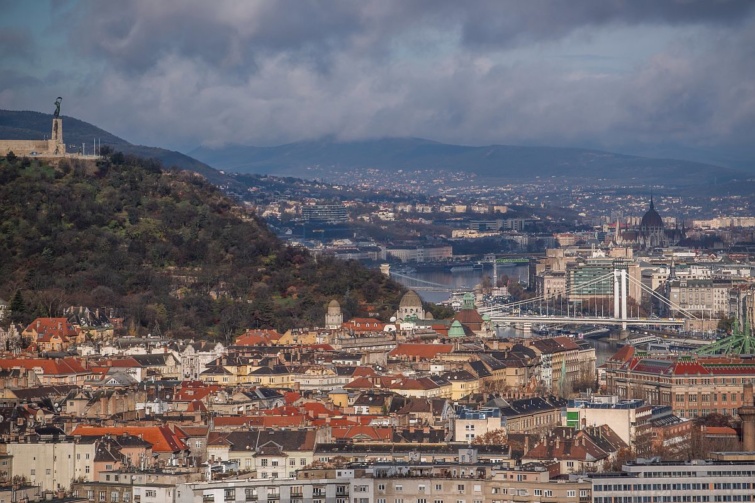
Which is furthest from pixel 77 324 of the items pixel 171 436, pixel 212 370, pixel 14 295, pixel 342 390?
pixel 171 436

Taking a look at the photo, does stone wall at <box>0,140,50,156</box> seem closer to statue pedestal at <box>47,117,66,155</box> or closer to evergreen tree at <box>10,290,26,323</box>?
statue pedestal at <box>47,117,66,155</box>

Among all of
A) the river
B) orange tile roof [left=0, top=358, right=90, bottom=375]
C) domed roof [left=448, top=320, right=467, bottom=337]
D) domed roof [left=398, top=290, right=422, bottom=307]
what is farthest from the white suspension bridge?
orange tile roof [left=0, top=358, right=90, bottom=375]

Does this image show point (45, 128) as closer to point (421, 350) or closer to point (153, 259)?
point (153, 259)

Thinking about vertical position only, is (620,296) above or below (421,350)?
above

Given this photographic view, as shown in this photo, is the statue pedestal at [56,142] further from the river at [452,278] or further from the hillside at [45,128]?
the hillside at [45,128]

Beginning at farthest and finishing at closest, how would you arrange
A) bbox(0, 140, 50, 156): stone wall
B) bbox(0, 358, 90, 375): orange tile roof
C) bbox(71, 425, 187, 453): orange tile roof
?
bbox(0, 140, 50, 156): stone wall → bbox(0, 358, 90, 375): orange tile roof → bbox(71, 425, 187, 453): orange tile roof

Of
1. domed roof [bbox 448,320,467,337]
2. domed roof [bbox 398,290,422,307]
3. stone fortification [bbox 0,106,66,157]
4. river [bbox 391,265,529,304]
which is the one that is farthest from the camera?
river [bbox 391,265,529,304]

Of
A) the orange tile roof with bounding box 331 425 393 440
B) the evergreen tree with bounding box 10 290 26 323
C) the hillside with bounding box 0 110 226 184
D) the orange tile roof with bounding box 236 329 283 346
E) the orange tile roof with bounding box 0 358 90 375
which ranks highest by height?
the hillside with bounding box 0 110 226 184

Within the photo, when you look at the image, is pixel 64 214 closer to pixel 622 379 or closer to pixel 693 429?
pixel 622 379

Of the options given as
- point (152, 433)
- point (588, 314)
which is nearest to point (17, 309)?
point (152, 433)
